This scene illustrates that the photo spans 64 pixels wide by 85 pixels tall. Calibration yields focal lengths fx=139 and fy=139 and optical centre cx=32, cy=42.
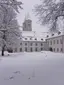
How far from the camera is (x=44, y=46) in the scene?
66.4 metres

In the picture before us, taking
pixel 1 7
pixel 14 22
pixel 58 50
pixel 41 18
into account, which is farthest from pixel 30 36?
pixel 1 7

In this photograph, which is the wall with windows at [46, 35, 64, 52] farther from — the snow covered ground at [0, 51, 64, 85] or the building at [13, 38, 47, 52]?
the snow covered ground at [0, 51, 64, 85]

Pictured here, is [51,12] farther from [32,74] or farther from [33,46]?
[33,46]

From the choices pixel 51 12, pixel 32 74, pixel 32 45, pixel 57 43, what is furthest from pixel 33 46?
pixel 32 74

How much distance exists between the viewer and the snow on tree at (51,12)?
1559 centimetres

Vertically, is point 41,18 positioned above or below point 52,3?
below

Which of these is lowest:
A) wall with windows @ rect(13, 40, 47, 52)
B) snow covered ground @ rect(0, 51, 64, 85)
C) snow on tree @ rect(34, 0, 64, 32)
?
wall with windows @ rect(13, 40, 47, 52)

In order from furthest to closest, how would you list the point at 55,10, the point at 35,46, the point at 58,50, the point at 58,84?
the point at 35,46 → the point at 58,50 → the point at 55,10 → the point at 58,84

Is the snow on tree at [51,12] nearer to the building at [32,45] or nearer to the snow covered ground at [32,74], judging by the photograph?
the snow covered ground at [32,74]

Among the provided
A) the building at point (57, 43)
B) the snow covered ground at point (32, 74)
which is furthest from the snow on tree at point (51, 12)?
the building at point (57, 43)

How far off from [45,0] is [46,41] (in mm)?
50389

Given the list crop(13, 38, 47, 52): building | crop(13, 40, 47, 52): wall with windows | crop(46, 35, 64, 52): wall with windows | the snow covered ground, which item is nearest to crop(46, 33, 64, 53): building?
crop(46, 35, 64, 52): wall with windows

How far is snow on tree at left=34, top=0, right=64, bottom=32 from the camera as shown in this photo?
15.6 m

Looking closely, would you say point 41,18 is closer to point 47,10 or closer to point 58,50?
point 47,10
